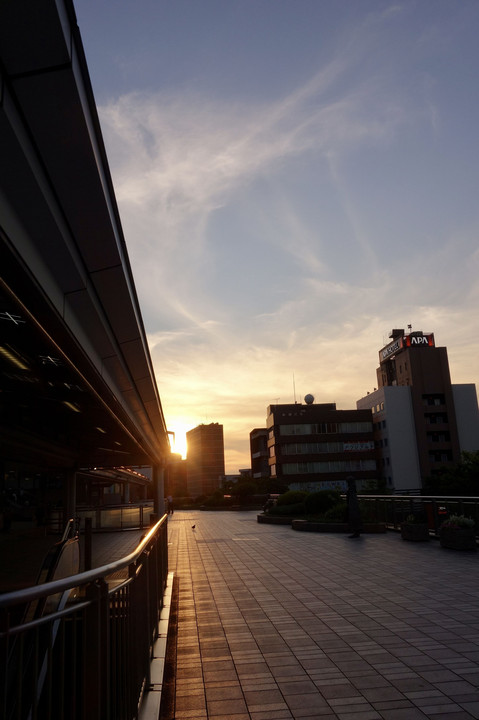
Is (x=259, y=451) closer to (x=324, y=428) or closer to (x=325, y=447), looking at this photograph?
(x=324, y=428)

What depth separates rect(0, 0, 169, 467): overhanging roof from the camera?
3498 millimetres

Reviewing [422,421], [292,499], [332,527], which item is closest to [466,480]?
[292,499]

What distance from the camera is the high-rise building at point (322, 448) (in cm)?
8550

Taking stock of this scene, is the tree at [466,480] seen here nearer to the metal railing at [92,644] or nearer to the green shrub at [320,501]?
the green shrub at [320,501]

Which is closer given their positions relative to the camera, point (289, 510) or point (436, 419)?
point (289, 510)

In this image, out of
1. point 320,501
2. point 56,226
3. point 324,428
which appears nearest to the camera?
point 56,226

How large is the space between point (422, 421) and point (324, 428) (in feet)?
51.0

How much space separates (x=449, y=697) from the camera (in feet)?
15.1

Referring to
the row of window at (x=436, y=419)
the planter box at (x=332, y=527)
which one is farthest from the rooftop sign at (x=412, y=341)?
the planter box at (x=332, y=527)

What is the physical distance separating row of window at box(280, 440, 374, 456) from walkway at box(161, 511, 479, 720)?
74.5 m

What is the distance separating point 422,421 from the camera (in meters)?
84.3

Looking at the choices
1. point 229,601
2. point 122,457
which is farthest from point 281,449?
point 229,601

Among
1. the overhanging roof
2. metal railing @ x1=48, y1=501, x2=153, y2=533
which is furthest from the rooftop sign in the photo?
the overhanging roof

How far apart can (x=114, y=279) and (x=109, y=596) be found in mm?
4298
